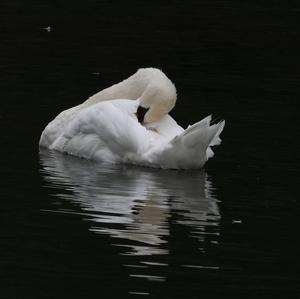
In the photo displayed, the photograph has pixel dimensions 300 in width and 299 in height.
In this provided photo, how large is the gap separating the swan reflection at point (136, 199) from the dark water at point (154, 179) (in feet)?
0.06

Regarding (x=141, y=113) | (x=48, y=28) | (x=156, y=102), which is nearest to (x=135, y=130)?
(x=156, y=102)

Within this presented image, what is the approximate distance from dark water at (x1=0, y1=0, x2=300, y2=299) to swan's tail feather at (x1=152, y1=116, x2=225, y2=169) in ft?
0.40

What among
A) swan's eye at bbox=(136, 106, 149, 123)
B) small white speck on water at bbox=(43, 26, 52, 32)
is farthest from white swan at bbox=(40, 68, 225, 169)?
small white speck on water at bbox=(43, 26, 52, 32)

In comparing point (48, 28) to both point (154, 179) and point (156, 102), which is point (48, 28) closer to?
point (156, 102)

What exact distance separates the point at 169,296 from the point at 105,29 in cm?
1304

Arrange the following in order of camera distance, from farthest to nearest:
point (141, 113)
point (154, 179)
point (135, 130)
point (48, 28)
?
point (48, 28) < point (141, 113) < point (135, 130) < point (154, 179)

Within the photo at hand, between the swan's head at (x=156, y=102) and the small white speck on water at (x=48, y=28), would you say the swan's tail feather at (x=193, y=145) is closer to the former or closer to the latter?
the swan's head at (x=156, y=102)

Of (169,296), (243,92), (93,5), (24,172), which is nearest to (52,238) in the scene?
(169,296)

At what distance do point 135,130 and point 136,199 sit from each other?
1.64 metres

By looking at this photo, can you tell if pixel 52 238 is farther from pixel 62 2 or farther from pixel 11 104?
pixel 62 2

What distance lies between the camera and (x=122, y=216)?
36.1ft

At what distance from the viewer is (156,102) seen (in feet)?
46.5

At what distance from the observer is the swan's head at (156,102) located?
46.4 ft

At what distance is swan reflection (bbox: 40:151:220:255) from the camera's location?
34.4 ft
